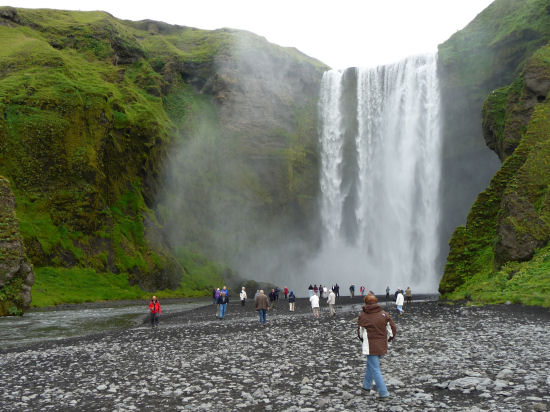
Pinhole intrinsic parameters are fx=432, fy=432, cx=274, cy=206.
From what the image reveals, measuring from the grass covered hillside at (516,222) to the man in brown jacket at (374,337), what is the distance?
59.5 feet

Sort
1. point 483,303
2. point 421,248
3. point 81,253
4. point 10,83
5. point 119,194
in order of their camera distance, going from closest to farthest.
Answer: point 483,303, point 81,253, point 10,83, point 119,194, point 421,248

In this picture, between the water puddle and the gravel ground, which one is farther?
the water puddle

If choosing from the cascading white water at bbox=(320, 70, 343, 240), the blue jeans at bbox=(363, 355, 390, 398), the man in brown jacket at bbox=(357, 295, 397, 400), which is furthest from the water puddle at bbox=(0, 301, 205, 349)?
the cascading white water at bbox=(320, 70, 343, 240)

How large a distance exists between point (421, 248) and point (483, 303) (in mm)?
45745

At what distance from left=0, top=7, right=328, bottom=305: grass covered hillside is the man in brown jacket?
41.5 meters

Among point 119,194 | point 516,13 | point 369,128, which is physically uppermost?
point 516,13

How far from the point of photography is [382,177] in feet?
263

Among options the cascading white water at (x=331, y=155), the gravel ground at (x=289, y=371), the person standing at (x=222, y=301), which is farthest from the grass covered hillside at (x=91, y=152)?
the gravel ground at (x=289, y=371)

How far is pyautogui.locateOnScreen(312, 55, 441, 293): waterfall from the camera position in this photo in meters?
73.1

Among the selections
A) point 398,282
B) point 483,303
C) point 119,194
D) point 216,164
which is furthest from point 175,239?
point 483,303

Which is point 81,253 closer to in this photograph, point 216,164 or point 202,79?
point 216,164

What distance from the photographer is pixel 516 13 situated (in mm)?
68188

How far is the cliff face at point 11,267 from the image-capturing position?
34.4 m

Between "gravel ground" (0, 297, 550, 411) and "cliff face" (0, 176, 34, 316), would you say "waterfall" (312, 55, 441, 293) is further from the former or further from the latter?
"cliff face" (0, 176, 34, 316)
